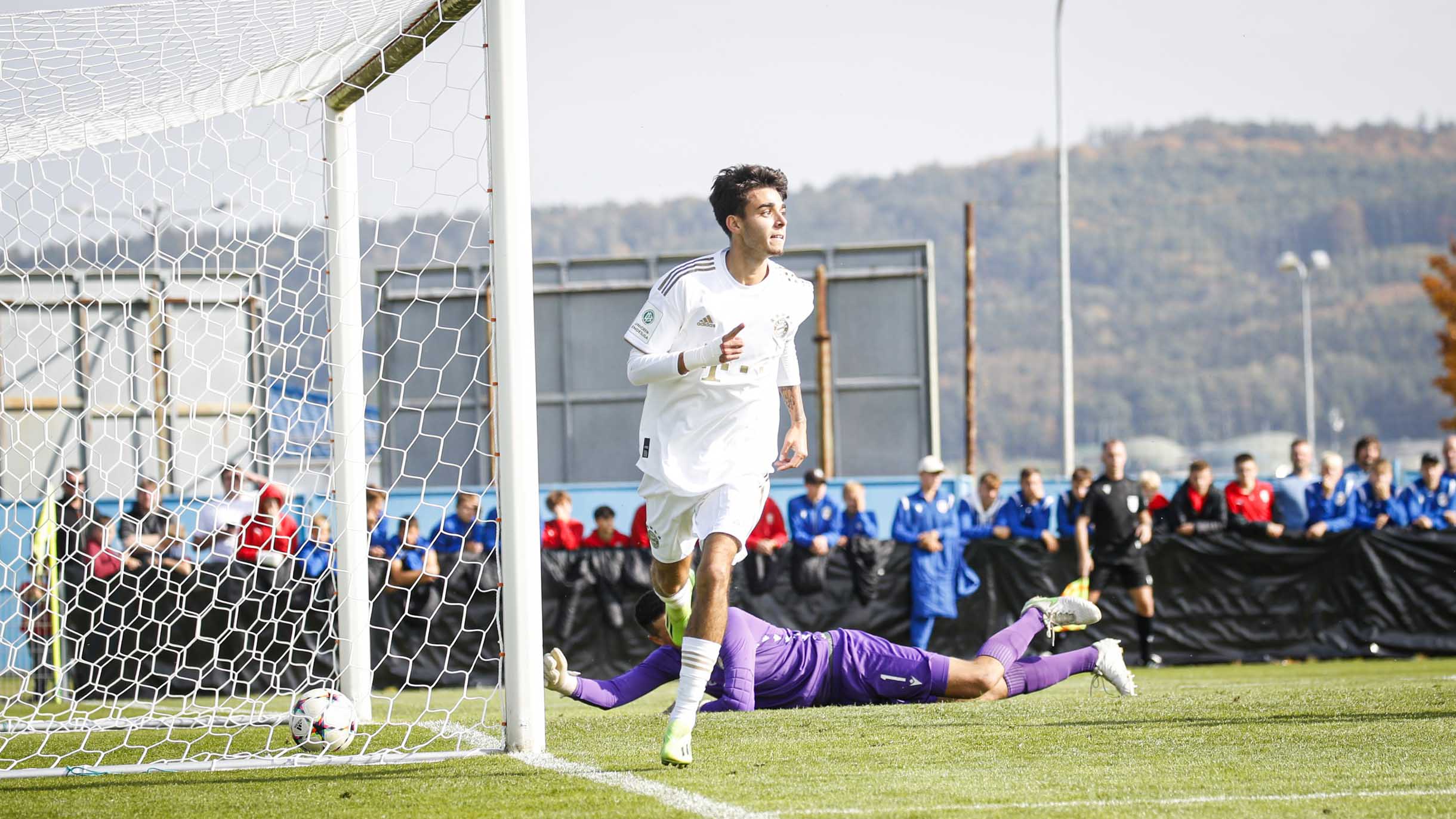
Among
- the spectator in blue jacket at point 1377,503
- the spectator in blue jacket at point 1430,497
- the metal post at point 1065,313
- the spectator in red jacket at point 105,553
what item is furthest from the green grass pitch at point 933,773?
the metal post at point 1065,313

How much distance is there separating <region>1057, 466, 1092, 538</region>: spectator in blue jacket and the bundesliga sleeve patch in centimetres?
844

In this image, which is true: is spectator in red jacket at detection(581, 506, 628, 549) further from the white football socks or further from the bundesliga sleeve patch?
the white football socks

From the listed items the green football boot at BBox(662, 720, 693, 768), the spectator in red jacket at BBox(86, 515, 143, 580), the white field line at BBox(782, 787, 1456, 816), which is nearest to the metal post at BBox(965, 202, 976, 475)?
the spectator in red jacket at BBox(86, 515, 143, 580)

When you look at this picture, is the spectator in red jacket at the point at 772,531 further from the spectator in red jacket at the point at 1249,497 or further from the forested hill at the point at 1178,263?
the forested hill at the point at 1178,263

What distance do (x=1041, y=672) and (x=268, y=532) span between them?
6.08 m

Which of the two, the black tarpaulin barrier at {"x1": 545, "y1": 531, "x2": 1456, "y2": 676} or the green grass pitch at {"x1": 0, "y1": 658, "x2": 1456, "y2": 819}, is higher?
the green grass pitch at {"x1": 0, "y1": 658, "x2": 1456, "y2": 819}

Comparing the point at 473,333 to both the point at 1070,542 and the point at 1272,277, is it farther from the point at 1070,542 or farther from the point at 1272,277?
the point at 1272,277

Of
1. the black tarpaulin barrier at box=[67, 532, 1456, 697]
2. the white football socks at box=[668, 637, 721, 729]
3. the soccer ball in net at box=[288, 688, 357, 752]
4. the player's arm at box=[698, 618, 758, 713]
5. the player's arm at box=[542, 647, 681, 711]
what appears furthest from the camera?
the black tarpaulin barrier at box=[67, 532, 1456, 697]

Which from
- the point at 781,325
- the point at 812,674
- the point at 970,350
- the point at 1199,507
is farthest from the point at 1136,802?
the point at 970,350

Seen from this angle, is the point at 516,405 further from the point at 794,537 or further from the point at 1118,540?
the point at 1118,540

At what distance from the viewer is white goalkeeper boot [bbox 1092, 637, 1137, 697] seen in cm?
750

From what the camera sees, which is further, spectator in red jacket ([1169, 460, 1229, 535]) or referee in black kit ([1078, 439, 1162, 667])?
spectator in red jacket ([1169, 460, 1229, 535])

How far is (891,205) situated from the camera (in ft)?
555

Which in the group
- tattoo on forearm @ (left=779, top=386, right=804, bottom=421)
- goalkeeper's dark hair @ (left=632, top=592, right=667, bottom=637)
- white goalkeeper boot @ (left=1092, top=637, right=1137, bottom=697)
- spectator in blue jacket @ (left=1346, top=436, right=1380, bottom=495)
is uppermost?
tattoo on forearm @ (left=779, top=386, right=804, bottom=421)
